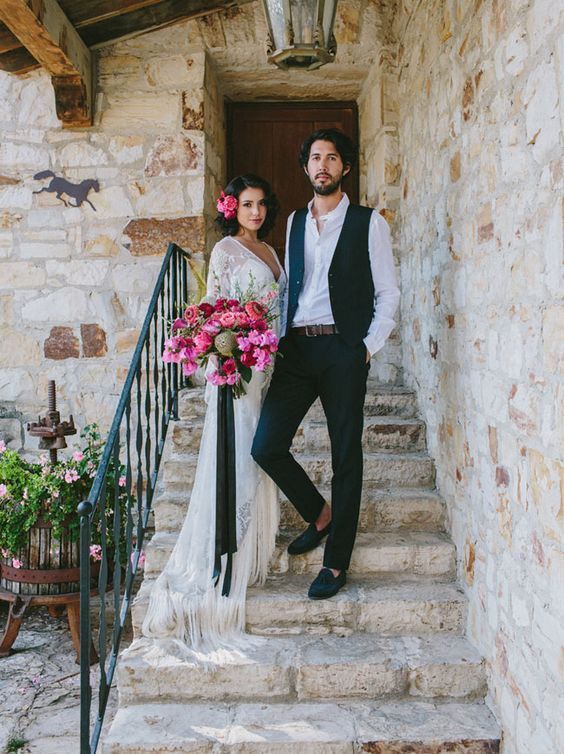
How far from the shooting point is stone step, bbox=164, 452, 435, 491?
10.8 ft

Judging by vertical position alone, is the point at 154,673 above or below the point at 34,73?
below

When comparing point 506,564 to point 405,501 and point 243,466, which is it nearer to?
point 405,501

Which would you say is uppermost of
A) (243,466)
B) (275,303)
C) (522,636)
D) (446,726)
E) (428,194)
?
(428,194)

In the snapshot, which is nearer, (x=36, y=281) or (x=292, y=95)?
(x=36, y=281)

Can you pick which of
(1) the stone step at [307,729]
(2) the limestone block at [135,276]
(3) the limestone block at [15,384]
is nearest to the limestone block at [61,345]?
(3) the limestone block at [15,384]

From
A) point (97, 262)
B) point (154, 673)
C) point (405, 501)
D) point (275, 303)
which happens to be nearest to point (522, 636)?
point (405, 501)

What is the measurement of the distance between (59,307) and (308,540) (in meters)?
2.30

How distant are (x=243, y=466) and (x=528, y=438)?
1207mm

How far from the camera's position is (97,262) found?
4.22 meters

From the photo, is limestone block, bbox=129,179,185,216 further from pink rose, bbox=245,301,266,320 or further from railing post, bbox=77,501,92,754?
railing post, bbox=77,501,92,754

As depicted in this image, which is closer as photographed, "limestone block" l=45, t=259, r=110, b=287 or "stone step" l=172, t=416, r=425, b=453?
"stone step" l=172, t=416, r=425, b=453

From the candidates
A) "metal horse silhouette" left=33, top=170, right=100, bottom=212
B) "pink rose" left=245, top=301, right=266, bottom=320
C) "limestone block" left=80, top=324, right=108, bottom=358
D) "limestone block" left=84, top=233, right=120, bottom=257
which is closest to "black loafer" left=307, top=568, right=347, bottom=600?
"pink rose" left=245, top=301, right=266, bottom=320

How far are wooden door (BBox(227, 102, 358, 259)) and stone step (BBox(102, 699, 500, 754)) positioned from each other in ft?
10.4

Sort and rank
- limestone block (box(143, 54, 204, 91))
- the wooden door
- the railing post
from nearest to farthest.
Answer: the railing post, limestone block (box(143, 54, 204, 91)), the wooden door
